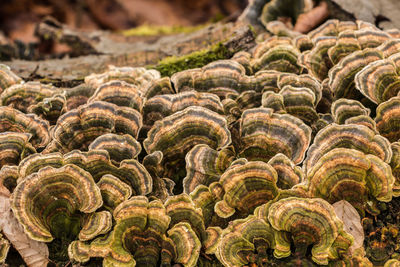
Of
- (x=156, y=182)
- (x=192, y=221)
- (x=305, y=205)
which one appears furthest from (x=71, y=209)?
(x=305, y=205)

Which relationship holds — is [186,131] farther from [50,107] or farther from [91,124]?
[50,107]

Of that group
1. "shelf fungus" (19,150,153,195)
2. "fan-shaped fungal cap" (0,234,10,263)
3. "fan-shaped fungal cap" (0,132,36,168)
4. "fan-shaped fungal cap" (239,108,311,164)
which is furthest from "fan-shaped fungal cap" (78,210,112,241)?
"fan-shaped fungal cap" (239,108,311,164)

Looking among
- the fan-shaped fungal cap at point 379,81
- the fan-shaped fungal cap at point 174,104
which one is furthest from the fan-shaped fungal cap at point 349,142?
the fan-shaped fungal cap at point 174,104

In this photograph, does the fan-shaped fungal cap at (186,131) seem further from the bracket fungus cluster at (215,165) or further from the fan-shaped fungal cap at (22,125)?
the fan-shaped fungal cap at (22,125)

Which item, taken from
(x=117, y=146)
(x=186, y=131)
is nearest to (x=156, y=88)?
(x=186, y=131)

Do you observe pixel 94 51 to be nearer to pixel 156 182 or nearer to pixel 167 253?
pixel 156 182
